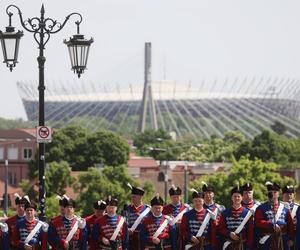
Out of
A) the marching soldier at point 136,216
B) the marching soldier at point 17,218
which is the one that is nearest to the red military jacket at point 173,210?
the marching soldier at point 136,216

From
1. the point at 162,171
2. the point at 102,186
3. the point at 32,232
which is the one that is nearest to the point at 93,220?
the point at 32,232

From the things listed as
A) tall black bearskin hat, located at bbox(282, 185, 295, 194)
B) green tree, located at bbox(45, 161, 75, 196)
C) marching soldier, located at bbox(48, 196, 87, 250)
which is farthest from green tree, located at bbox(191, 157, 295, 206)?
marching soldier, located at bbox(48, 196, 87, 250)

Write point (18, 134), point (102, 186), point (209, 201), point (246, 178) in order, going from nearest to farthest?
point (209, 201), point (246, 178), point (102, 186), point (18, 134)

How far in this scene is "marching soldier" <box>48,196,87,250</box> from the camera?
91.5ft

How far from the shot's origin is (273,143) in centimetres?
12219

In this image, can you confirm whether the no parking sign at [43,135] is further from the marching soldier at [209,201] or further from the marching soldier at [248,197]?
the marching soldier at [248,197]

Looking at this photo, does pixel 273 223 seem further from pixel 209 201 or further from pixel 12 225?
pixel 12 225

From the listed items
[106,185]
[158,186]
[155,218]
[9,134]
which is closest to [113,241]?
[155,218]

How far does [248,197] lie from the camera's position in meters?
28.3

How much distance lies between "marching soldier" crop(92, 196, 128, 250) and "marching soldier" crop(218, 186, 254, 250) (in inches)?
65.5

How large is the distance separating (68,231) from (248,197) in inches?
124

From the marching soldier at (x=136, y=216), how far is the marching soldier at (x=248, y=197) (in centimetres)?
170

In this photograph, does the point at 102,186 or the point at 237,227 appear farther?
the point at 102,186

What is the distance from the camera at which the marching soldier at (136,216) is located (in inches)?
1131
